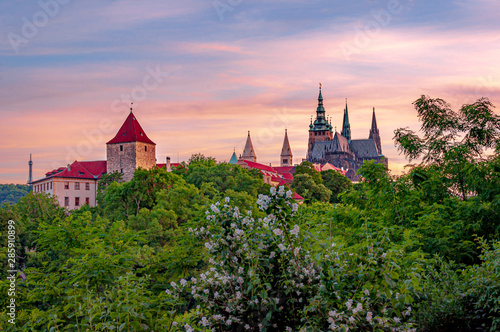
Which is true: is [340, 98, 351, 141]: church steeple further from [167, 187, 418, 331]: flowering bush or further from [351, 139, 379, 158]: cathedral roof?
[167, 187, 418, 331]: flowering bush

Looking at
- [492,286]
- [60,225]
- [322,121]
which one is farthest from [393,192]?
[322,121]

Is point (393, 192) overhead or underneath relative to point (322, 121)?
underneath

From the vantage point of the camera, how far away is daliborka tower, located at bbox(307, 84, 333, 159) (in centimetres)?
16975

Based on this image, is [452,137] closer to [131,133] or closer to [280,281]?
[280,281]

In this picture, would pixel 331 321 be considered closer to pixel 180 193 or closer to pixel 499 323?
pixel 499 323

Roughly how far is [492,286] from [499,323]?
0.49m

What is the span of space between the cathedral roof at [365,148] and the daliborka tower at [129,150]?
10707 cm

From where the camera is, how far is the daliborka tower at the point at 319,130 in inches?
6683

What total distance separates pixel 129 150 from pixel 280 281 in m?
73.6

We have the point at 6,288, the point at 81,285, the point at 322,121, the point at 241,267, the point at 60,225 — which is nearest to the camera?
the point at 241,267

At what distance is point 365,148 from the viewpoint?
17562 cm

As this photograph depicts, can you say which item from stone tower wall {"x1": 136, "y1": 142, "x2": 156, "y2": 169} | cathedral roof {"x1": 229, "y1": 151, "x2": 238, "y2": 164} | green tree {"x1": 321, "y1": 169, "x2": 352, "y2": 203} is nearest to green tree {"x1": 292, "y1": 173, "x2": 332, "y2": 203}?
green tree {"x1": 321, "y1": 169, "x2": 352, "y2": 203}

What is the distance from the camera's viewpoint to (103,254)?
371 inches

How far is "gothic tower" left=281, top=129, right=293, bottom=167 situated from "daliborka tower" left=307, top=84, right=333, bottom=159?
1001 cm
